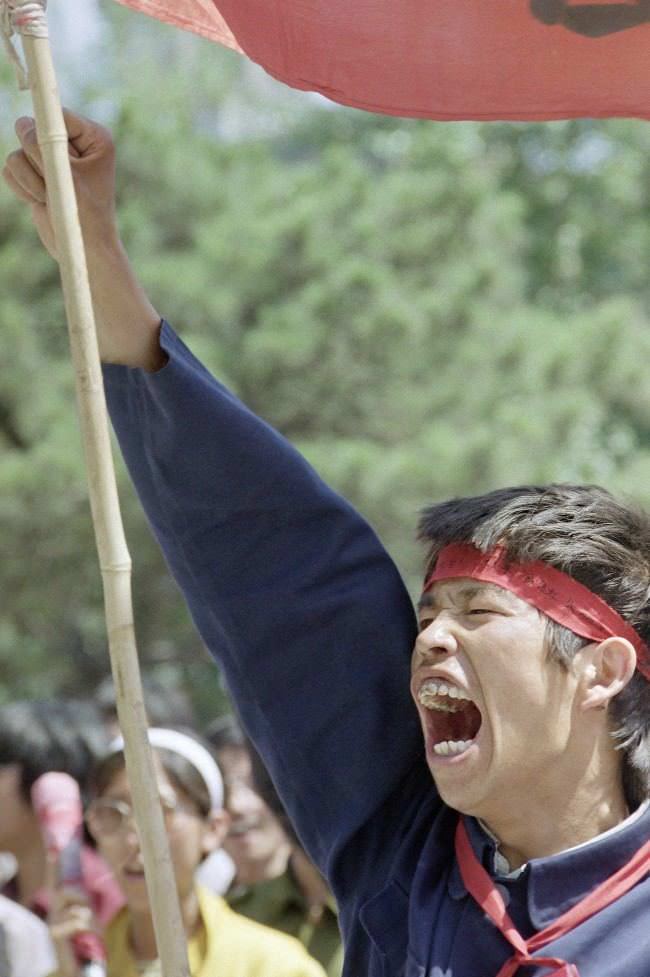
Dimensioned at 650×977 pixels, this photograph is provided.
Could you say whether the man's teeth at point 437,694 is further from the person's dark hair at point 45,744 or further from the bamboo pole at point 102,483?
the person's dark hair at point 45,744

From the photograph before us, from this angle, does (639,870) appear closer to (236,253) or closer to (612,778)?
(612,778)

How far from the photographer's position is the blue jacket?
80.2 inches

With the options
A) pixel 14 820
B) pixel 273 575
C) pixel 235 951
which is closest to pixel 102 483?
pixel 273 575

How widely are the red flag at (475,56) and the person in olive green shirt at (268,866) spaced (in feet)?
5.32

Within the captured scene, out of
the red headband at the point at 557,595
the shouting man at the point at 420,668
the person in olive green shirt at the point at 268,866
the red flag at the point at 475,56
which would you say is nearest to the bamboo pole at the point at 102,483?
the shouting man at the point at 420,668

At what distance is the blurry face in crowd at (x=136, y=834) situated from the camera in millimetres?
3041

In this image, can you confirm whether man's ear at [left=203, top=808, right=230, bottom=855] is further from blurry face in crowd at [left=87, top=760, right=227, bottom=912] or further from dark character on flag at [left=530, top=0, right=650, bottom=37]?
dark character on flag at [left=530, top=0, right=650, bottom=37]

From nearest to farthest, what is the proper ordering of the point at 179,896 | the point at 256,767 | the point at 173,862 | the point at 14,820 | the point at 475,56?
the point at 475,56, the point at 173,862, the point at 179,896, the point at 256,767, the point at 14,820

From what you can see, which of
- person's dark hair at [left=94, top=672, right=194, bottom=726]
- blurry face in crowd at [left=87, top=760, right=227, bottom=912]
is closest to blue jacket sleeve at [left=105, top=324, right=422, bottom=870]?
blurry face in crowd at [left=87, top=760, right=227, bottom=912]

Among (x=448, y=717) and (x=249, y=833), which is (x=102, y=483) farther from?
(x=249, y=833)

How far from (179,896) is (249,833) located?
1245mm

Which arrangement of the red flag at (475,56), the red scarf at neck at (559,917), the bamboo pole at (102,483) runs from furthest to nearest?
the red flag at (475,56)
the red scarf at neck at (559,917)
the bamboo pole at (102,483)

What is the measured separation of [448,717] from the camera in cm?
200

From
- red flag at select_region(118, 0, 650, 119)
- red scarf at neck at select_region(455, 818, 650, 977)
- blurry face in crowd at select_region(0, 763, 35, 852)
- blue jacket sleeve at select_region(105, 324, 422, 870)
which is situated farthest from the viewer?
blurry face in crowd at select_region(0, 763, 35, 852)
